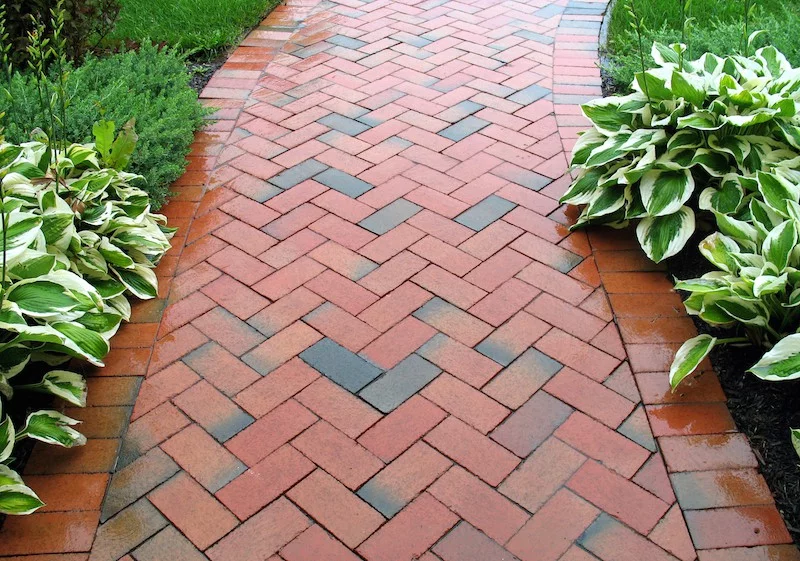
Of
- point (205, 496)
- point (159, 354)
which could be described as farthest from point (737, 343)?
point (159, 354)

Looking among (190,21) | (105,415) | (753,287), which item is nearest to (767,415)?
(753,287)

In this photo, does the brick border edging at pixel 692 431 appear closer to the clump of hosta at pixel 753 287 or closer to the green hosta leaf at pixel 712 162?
the clump of hosta at pixel 753 287

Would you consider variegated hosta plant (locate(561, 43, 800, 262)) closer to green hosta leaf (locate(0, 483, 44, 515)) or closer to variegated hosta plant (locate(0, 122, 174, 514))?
variegated hosta plant (locate(0, 122, 174, 514))

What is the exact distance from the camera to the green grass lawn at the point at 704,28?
13.4 ft

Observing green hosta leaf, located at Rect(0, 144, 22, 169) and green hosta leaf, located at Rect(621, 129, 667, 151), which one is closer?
green hosta leaf, located at Rect(0, 144, 22, 169)

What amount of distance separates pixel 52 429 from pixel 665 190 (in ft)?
7.55

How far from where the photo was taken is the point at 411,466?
234cm

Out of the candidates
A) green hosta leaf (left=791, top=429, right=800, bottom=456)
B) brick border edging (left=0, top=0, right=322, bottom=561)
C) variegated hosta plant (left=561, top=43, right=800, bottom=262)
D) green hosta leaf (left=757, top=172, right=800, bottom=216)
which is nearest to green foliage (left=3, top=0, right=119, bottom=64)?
brick border edging (left=0, top=0, right=322, bottom=561)

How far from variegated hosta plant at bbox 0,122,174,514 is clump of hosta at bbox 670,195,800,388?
6.13 ft

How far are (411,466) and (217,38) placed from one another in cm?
343

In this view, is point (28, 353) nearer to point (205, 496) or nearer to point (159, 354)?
point (159, 354)

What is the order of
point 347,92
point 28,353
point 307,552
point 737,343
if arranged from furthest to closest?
point 347,92
point 737,343
point 28,353
point 307,552

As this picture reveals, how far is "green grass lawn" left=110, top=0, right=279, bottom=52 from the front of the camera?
4.84 meters

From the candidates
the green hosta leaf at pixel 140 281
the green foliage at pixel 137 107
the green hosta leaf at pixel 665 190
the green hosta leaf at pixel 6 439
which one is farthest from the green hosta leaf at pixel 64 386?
the green hosta leaf at pixel 665 190
